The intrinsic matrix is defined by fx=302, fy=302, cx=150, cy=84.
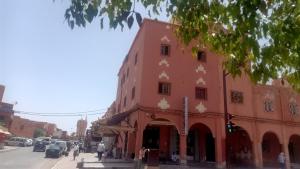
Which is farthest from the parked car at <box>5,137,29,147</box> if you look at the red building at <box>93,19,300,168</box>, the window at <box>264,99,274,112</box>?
the window at <box>264,99,274,112</box>

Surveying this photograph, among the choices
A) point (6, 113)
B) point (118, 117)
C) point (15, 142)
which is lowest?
point (15, 142)

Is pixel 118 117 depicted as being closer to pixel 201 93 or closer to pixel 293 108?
pixel 201 93

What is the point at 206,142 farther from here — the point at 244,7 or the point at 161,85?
the point at 244,7

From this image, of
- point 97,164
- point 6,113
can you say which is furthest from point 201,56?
point 6,113

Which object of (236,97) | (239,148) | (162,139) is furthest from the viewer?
(239,148)

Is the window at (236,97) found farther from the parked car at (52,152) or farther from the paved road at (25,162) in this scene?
the parked car at (52,152)

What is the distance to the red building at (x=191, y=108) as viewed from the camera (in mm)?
22578

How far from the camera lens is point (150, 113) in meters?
22.2

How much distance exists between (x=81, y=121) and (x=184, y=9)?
366ft

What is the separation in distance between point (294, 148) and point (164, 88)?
15432 mm

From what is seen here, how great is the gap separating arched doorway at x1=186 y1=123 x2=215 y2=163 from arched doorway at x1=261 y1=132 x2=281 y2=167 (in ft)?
18.0

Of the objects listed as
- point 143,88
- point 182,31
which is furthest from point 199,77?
point 182,31

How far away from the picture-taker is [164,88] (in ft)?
75.9

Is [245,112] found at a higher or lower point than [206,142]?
higher
